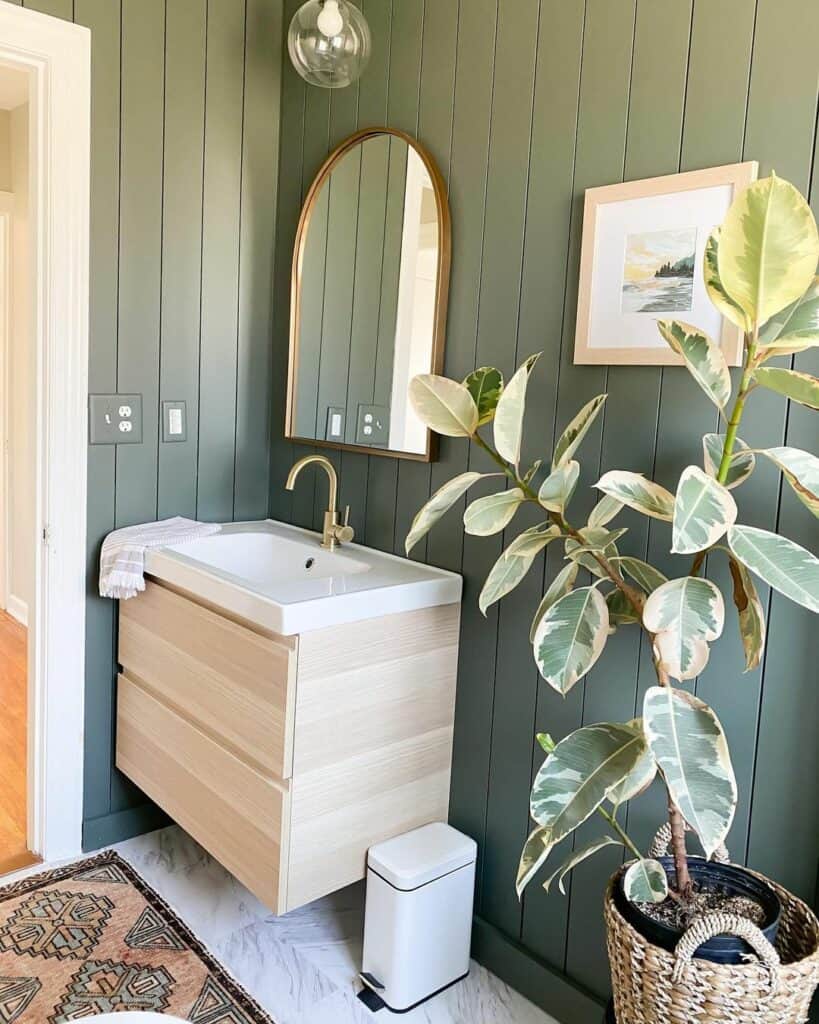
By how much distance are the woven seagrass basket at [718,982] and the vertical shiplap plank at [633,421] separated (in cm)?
51

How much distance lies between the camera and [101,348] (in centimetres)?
229

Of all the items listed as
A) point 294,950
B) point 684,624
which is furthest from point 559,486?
point 294,950

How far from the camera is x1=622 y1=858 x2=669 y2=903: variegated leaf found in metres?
1.31

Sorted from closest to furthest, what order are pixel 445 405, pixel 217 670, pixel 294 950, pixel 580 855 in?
pixel 580 855 → pixel 445 405 → pixel 217 670 → pixel 294 950

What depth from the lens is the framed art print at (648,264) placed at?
1532mm

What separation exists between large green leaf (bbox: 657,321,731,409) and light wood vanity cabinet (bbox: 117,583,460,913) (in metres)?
0.89

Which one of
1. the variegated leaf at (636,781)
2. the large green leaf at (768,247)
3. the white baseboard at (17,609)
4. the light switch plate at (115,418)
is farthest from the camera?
the white baseboard at (17,609)

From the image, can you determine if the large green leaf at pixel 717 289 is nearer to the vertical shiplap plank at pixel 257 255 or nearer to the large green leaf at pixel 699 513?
the large green leaf at pixel 699 513

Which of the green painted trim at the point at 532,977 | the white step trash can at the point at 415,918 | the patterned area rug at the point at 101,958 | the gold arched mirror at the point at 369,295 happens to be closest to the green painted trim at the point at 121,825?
the patterned area rug at the point at 101,958

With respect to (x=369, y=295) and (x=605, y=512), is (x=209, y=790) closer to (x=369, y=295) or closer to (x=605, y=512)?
(x=605, y=512)

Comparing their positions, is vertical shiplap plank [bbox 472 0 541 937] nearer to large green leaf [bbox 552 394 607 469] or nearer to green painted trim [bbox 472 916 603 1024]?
green painted trim [bbox 472 916 603 1024]

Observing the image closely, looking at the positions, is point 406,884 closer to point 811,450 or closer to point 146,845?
point 146,845

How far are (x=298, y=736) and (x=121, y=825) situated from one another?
1063 mm

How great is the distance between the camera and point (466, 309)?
2.00 meters
